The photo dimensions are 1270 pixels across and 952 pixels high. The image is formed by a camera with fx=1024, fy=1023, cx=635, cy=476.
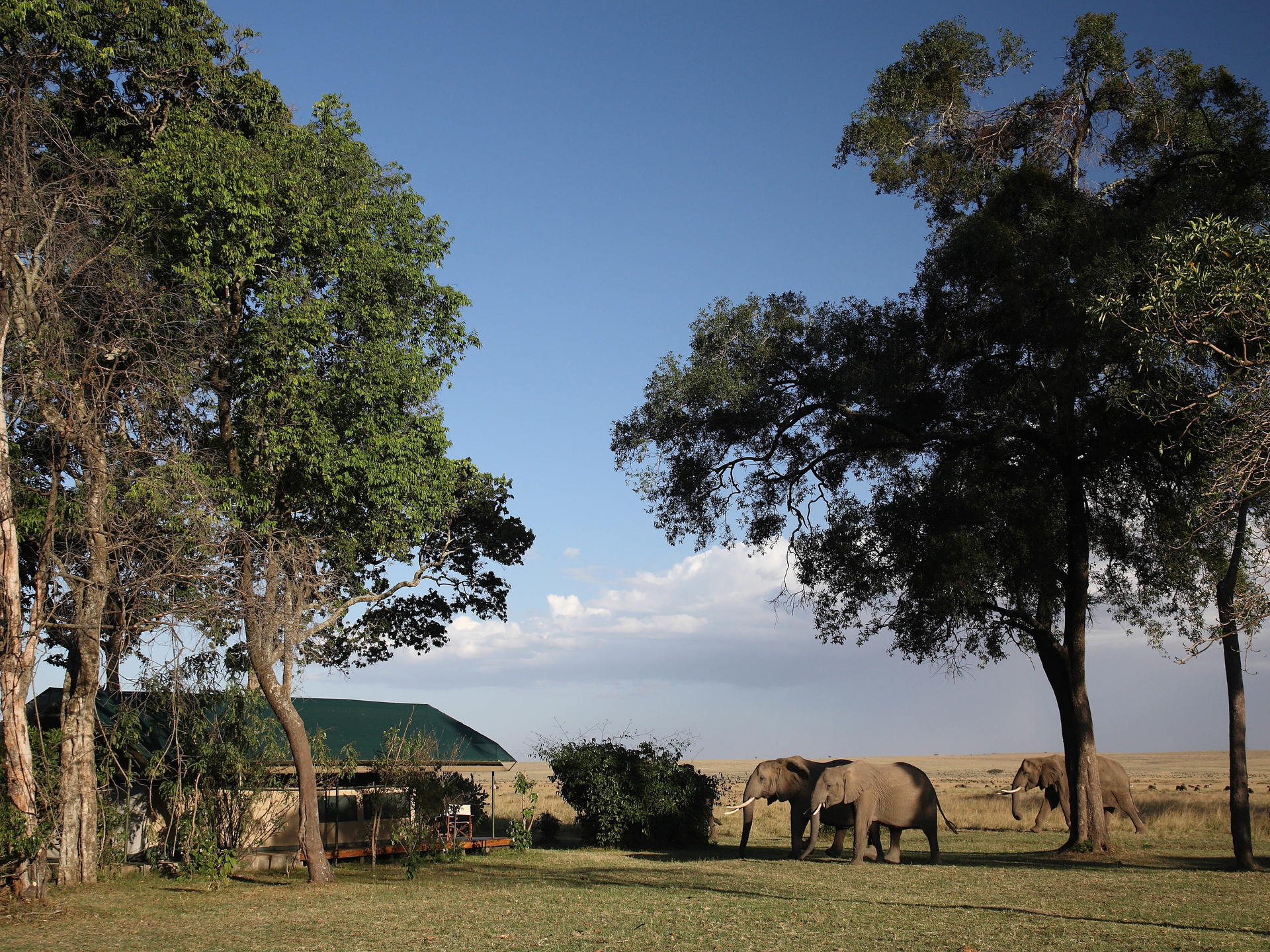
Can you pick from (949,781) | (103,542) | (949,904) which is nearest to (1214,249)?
(949,904)

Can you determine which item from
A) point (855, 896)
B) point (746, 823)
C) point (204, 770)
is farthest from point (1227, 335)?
point (204, 770)

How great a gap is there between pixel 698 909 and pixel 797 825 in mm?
12162

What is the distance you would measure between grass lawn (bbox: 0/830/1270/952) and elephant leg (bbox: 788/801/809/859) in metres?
1.60

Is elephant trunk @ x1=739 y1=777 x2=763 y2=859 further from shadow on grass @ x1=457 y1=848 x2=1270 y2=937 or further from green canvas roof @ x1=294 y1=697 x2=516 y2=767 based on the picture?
green canvas roof @ x1=294 y1=697 x2=516 y2=767

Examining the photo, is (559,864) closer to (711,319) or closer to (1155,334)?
(711,319)

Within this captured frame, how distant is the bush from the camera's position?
30.0m

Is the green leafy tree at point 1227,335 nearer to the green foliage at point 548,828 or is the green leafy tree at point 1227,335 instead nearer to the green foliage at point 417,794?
the green foliage at point 417,794

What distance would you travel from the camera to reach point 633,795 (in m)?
30.3

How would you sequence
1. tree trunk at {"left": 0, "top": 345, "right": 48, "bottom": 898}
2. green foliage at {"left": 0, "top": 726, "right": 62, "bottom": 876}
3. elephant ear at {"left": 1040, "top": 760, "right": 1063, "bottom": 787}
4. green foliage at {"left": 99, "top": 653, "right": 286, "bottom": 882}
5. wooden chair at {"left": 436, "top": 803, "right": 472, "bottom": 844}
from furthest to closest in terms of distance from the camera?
elephant ear at {"left": 1040, "top": 760, "right": 1063, "bottom": 787} < wooden chair at {"left": 436, "top": 803, "right": 472, "bottom": 844} < green foliage at {"left": 99, "top": 653, "right": 286, "bottom": 882} < tree trunk at {"left": 0, "top": 345, "right": 48, "bottom": 898} < green foliage at {"left": 0, "top": 726, "right": 62, "bottom": 876}

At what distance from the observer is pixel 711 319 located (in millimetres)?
25281

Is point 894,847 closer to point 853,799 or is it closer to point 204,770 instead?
point 853,799

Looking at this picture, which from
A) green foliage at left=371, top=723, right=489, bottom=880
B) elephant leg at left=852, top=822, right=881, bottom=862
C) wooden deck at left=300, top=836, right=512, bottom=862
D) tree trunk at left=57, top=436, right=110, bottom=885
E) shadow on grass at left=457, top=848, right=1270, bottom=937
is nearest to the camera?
shadow on grass at left=457, top=848, right=1270, bottom=937

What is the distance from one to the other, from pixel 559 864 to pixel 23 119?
61.6 ft

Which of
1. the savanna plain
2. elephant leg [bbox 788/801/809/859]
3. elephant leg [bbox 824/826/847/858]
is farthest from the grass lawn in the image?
elephant leg [bbox 824/826/847/858]
